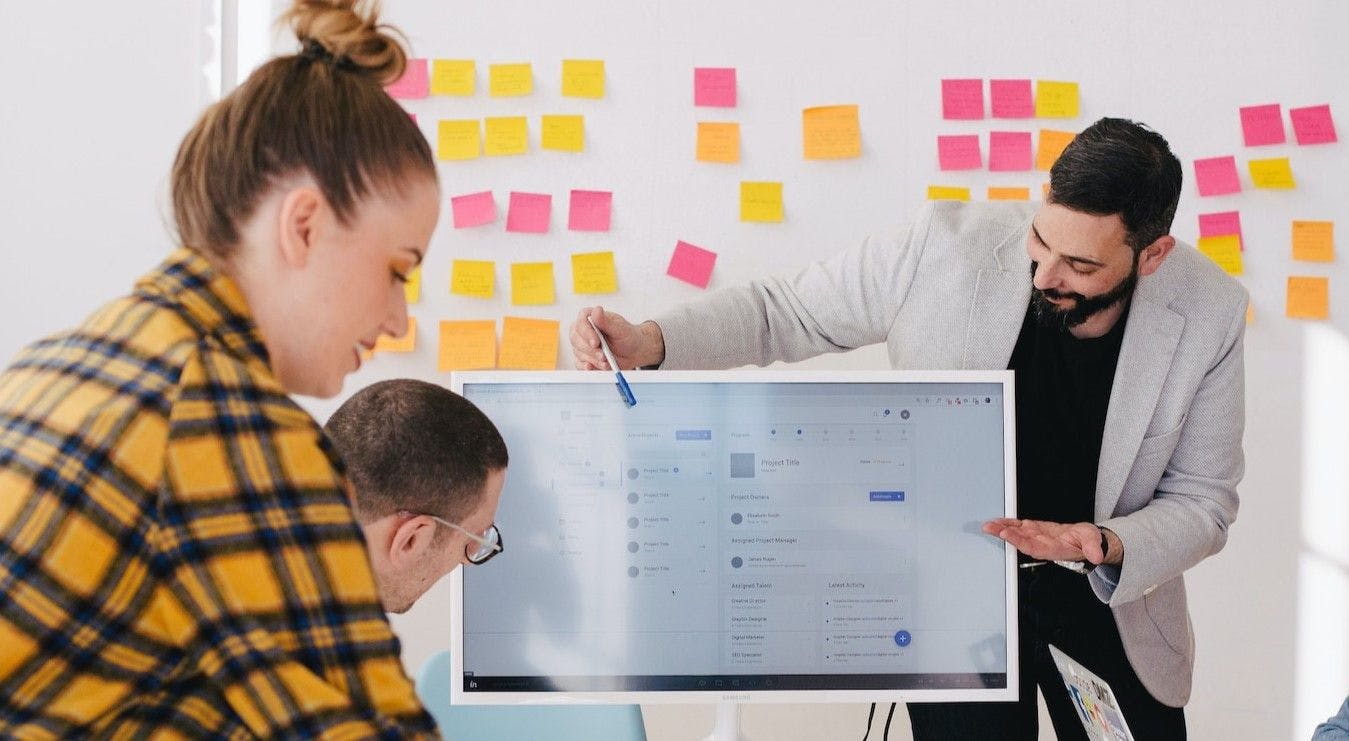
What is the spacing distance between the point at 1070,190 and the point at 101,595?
1.33 m

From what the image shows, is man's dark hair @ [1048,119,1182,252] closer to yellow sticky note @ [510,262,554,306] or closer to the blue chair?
the blue chair

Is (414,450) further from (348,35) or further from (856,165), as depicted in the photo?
(856,165)

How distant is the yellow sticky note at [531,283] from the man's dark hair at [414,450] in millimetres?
1277

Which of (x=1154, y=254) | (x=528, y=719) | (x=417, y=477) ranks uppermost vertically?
(x=1154, y=254)

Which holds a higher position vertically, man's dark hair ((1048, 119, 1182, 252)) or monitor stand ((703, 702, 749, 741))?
man's dark hair ((1048, 119, 1182, 252))

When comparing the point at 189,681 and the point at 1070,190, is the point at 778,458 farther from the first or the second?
the point at 189,681

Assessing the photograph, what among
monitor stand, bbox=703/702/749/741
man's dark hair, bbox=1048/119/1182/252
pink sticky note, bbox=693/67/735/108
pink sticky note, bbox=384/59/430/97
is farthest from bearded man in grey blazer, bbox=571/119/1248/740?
pink sticky note, bbox=384/59/430/97

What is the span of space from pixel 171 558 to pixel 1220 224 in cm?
239

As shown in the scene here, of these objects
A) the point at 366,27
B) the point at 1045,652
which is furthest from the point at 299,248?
the point at 1045,652

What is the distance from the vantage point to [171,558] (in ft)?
2.21

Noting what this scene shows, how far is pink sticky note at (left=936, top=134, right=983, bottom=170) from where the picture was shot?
2.58m

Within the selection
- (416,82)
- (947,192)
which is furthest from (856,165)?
(416,82)

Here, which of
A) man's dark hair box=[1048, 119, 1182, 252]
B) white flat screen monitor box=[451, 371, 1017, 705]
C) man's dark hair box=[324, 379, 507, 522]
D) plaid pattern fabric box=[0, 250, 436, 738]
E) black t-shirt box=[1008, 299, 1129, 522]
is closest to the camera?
plaid pattern fabric box=[0, 250, 436, 738]

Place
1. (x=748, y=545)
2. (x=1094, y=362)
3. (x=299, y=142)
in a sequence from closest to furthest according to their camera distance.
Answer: (x=299, y=142) → (x=748, y=545) → (x=1094, y=362)
